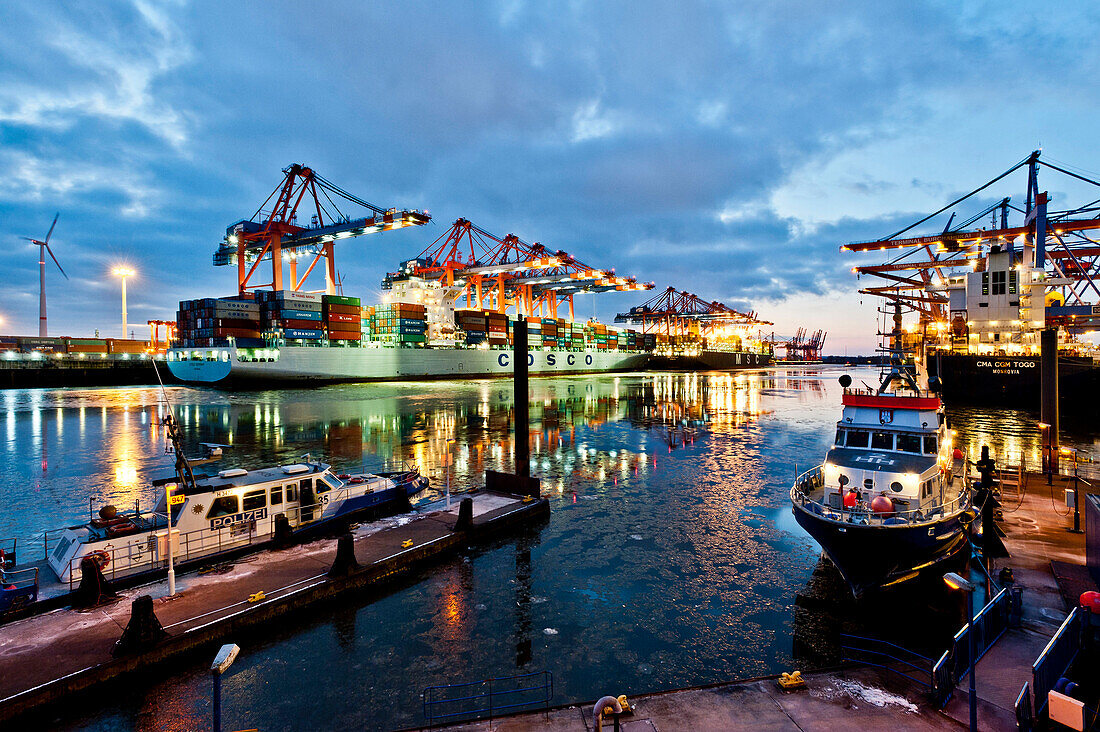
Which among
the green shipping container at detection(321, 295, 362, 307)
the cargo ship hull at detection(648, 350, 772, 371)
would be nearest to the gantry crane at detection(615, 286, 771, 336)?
the cargo ship hull at detection(648, 350, 772, 371)

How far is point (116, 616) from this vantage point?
1145cm

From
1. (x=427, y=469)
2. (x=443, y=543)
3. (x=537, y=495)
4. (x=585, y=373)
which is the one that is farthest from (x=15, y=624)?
(x=585, y=373)

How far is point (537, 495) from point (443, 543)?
6363 mm

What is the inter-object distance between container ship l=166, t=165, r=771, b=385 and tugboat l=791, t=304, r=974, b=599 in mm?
66600

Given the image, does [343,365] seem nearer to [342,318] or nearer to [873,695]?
[342,318]

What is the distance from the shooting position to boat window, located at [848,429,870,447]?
1627 cm

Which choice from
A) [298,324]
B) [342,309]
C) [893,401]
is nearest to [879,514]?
[893,401]

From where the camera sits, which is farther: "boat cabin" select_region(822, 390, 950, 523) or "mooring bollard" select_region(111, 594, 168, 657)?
"boat cabin" select_region(822, 390, 950, 523)

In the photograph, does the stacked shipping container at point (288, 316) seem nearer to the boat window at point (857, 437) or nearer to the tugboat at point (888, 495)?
the tugboat at point (888, 495)

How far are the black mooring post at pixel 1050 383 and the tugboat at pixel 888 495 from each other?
1147cm

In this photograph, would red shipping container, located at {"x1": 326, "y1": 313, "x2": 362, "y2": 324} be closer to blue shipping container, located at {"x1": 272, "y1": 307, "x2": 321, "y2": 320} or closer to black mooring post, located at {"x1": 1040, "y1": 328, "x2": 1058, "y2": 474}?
blue shipping container, located at {"x1": 272, "y1": 307, "x2": 321, "y2": 320}

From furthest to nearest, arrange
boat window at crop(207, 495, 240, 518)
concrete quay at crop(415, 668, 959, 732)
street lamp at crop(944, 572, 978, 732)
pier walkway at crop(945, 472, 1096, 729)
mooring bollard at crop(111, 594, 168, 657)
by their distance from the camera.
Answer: boat window at crop(207, 495, 240, 518) < mooring bollard at crop(111, 594, 168, 657) < pier walkway at crop(945, 472, 1096, 729) < concrete quay at crop(415, 668, 959, 732) < street lamp at crop(944, 572, 978, 732)

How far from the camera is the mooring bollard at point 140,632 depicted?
32.7 ft

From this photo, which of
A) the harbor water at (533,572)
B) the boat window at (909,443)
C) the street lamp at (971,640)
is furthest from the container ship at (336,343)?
the street lamp at (971,640)
